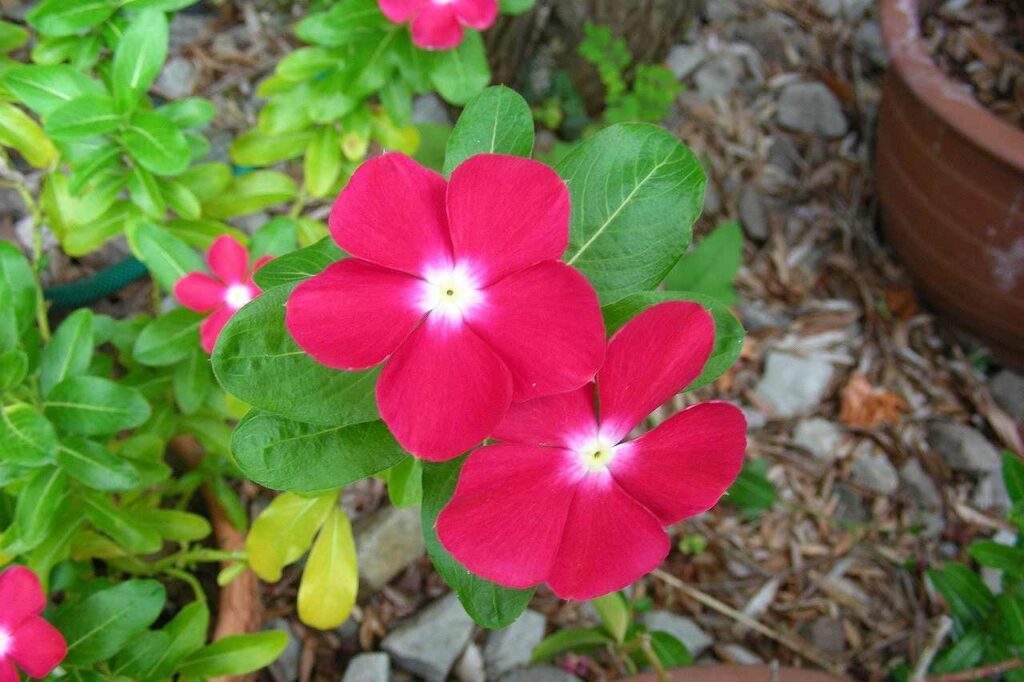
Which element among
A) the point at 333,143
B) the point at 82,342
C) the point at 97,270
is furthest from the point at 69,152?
the point at 97,270

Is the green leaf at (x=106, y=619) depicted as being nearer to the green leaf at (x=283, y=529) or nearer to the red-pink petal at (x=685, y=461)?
the green leaf at (x=283, y=529)

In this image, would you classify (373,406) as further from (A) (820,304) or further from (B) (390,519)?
(A) (820,304)

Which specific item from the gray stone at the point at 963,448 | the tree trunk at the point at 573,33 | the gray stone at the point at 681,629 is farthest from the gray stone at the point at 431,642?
the tree trunk at the point at 573,33

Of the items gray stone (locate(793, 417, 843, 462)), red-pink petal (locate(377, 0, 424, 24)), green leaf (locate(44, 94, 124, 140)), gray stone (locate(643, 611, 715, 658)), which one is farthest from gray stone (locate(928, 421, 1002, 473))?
green leaf (locate(44, 94, 124, 140))

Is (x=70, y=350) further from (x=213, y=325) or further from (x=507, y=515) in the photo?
(x=507, y=515)

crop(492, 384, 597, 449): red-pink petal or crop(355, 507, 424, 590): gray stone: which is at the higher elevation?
crop(492, 384, 597, 449): red-pink petal

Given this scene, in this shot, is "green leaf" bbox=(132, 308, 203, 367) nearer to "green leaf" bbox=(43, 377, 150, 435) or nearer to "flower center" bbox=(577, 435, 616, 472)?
"green leaf" bbox=(43, 377, 150, 435)
